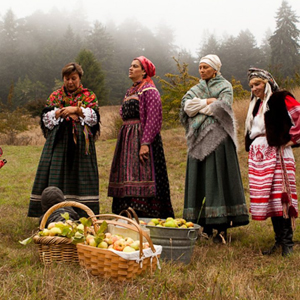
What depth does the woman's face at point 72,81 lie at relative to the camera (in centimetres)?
458

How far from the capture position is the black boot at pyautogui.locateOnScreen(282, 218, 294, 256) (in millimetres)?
3689

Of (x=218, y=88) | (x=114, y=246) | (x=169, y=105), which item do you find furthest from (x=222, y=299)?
(x=169, y=105)

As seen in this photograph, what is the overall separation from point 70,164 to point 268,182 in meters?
2.17

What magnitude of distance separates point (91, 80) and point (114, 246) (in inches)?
1316

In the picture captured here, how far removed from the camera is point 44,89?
4112 cm

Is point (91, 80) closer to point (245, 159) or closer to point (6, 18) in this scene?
point (245, 159)

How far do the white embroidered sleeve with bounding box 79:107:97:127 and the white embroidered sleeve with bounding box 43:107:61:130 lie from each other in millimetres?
289

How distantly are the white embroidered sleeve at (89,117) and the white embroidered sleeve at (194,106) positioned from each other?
1.06 meters

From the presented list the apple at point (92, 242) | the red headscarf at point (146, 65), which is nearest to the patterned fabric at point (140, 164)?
the red headscarf at point (146, 65)

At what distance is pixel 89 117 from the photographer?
4543 millimetres

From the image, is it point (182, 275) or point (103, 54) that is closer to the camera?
point (182, 275)

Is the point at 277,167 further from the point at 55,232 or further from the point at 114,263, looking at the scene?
the point at 55,232

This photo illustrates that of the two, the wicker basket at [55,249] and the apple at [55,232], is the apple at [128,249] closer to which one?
the wicker basket at [55,249]

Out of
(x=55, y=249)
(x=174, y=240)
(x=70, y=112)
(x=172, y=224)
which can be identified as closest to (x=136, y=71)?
(x=70, y=112)
